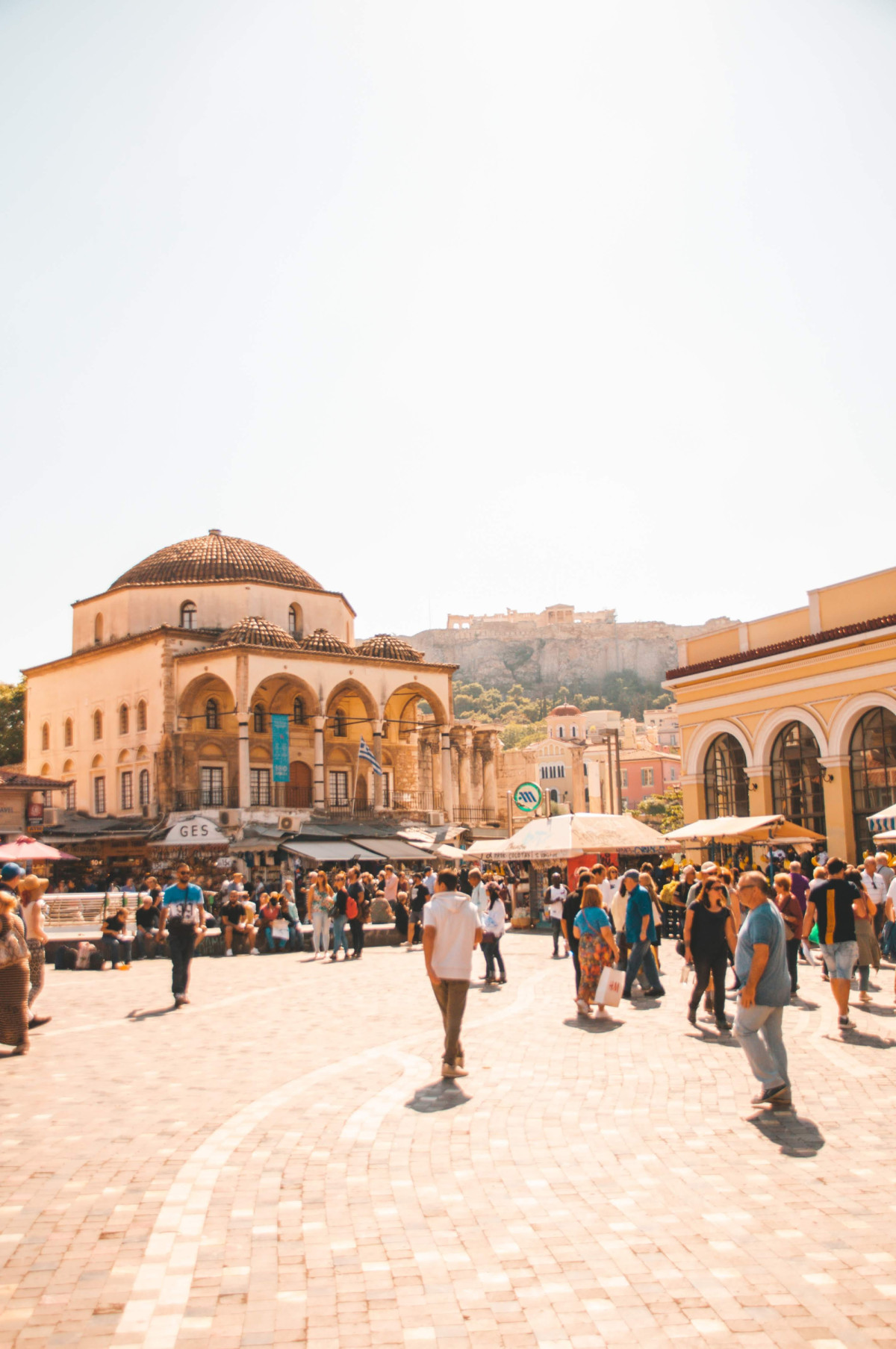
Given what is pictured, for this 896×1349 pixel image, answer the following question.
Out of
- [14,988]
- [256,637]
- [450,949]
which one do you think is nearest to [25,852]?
[14,988]

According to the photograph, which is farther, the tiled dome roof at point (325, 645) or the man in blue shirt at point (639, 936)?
the tiled dome roof at point (325, 645)

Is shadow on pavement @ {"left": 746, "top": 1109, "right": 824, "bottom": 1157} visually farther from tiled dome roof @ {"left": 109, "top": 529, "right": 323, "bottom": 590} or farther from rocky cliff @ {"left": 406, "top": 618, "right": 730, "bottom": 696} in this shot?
rocky cliff @ {"left": 406, "top": 618, "right": 730, "bottom": 696}

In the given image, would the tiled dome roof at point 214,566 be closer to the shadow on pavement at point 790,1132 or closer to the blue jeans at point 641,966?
the blue jeans at point 641,966

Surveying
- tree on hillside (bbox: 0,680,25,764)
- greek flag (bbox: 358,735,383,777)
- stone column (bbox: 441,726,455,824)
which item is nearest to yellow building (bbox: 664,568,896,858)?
greek flag (bbox: 358,735,383,777)

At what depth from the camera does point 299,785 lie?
42.5 m

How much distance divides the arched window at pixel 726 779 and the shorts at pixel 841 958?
1733 cm

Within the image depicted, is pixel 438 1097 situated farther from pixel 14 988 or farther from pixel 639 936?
pixel 639 936

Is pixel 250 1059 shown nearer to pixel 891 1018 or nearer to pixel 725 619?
pixel 891 1018

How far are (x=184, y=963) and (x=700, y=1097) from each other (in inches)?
277

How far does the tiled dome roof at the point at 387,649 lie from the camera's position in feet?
141

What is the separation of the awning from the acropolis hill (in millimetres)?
131712

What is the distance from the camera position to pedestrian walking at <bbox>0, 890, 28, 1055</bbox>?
31.3ft

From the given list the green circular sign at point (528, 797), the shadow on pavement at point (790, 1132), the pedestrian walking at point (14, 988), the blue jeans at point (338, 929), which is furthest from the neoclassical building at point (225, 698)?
the shadow on pavement at point (790, 1132)

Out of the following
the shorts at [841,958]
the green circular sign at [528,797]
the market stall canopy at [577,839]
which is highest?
the green circular sign at [528,797]
